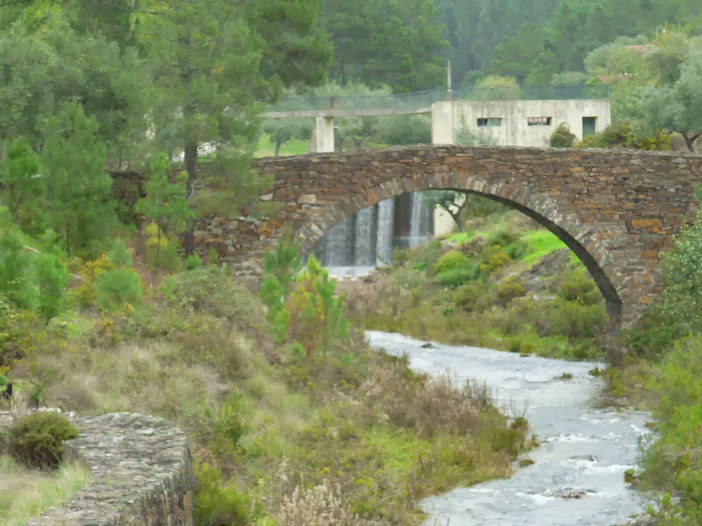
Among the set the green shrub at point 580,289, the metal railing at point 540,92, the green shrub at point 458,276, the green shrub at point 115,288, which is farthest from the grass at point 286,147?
the green shrub at point 115,288

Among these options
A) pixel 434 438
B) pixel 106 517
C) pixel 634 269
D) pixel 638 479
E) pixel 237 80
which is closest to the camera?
pixel 106 517

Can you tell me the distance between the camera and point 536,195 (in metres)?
20.4

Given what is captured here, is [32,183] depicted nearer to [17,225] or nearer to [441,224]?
[17,225]

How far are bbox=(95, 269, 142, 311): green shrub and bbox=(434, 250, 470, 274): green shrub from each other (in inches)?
772

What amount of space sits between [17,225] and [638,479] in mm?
9250

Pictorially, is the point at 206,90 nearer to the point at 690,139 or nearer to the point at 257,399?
the point at 257,399

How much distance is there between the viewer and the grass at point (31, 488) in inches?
299

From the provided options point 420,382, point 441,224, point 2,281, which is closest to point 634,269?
point 420,382

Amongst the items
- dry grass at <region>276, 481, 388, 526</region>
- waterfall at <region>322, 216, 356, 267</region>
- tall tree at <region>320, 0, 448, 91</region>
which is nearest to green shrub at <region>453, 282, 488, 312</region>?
waterfall at <region>322, 216, 356, 267</region>

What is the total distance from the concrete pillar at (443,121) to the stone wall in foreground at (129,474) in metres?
34.0

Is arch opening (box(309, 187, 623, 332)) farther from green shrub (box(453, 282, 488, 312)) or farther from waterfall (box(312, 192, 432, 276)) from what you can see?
waterfall (box(312, 192, 432, 276))

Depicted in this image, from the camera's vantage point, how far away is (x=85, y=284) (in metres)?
15.1

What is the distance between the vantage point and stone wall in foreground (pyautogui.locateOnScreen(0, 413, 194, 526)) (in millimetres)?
7250

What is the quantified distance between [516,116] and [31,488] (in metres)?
36.5
